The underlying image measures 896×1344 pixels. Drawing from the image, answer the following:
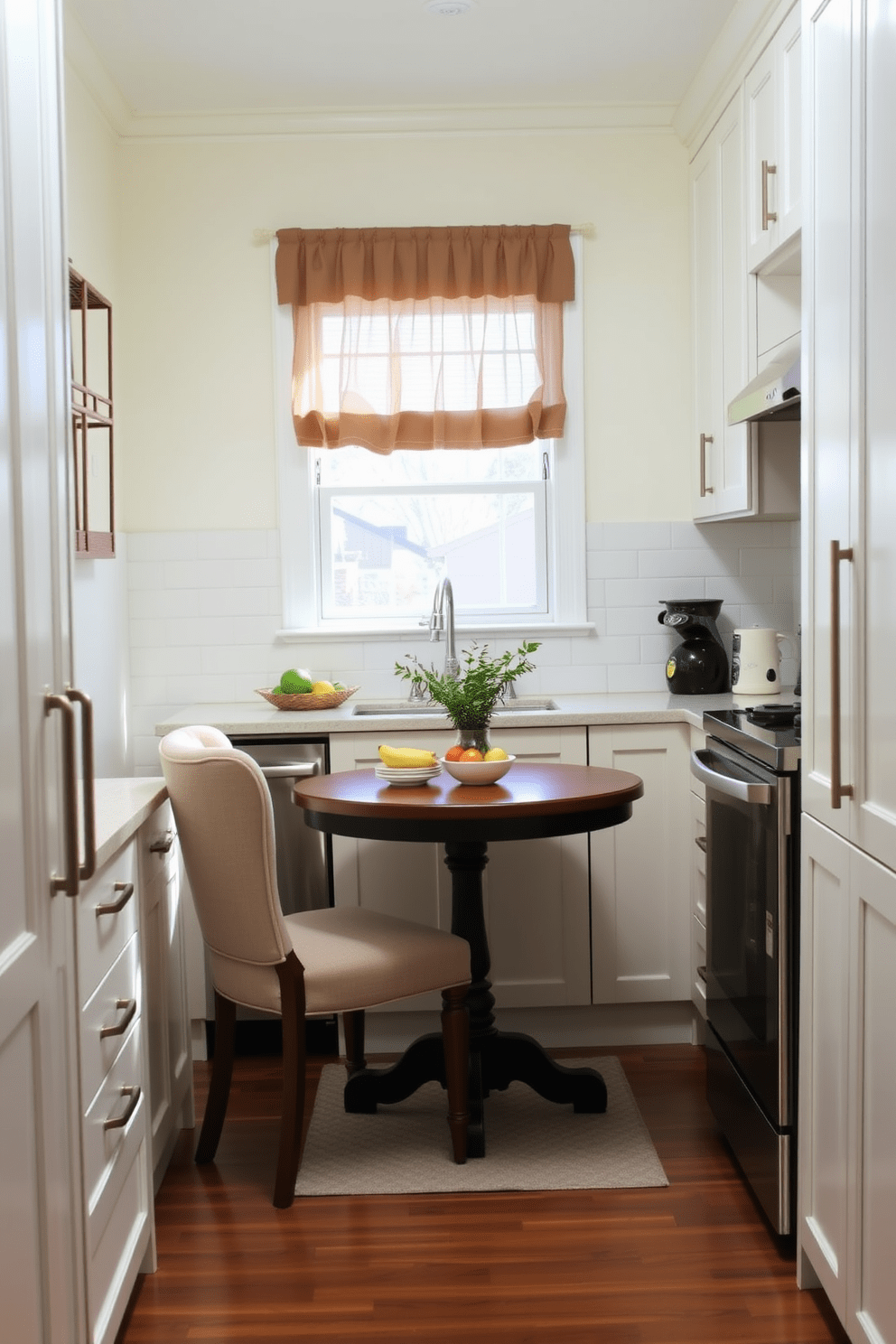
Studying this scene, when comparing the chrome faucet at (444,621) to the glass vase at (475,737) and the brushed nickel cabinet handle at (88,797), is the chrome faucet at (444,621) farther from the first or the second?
the brushed nickel cabinet handle at (88,797)

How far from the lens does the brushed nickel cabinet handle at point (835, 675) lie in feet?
6.63

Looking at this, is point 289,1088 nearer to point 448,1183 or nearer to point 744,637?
point 448,1183

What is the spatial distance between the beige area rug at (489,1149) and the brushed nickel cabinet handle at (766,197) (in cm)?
232

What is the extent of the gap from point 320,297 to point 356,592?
0.97 metres

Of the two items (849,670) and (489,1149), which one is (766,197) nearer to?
(849,670)

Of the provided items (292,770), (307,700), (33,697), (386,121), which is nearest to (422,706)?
(307,700)

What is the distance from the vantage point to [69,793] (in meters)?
1.74

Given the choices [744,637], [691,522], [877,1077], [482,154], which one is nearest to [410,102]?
[482,154]

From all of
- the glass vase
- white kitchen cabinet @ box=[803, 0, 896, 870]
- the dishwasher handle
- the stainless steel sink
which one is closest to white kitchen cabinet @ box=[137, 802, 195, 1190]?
the dishwasher handle

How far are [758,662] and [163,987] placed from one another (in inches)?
79.8

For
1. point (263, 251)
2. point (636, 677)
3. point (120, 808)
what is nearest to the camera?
point (120, 808)

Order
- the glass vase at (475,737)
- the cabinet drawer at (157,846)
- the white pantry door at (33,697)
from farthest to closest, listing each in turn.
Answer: the glass vase at (475,737)
the cabinet drawer at (157,846)
the white pantry door at (33,697)

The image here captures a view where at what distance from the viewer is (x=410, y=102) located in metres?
4.04

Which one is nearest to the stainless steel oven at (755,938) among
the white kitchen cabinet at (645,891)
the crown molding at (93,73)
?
the white kitchen cabinet at (645,891)
